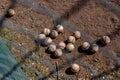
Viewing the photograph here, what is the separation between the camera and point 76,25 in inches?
287

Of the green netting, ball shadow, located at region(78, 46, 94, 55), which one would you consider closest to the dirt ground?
ball shadow, located at region(78, 46, 94, 55)

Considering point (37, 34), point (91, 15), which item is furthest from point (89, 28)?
point (37, 34)

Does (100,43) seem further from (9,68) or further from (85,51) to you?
(9,68)

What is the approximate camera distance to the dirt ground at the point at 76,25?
7000 mm

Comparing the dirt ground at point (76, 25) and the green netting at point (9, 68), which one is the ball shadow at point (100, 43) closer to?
the dirt ground at point (76, 25)

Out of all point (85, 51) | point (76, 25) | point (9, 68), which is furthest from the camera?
point (76, 25)

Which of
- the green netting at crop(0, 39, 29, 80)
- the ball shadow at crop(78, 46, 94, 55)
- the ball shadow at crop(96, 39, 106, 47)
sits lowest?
the green netting at crop(0, 39, 29, 80)

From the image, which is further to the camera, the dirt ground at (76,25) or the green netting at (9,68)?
the dirt ground at (76,25)

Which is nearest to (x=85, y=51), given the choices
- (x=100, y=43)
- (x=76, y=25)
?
(x=100, y=43)

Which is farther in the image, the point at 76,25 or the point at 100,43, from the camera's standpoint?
the point at 76,25

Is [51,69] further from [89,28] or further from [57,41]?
[89,28]

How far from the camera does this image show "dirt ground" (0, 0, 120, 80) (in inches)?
276

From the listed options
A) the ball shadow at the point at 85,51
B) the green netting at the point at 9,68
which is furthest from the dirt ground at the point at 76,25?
the green netting at the point at 9,68

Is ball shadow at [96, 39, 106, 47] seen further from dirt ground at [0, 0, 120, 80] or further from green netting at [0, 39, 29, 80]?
green netting at [0, 39, 29, 80]
